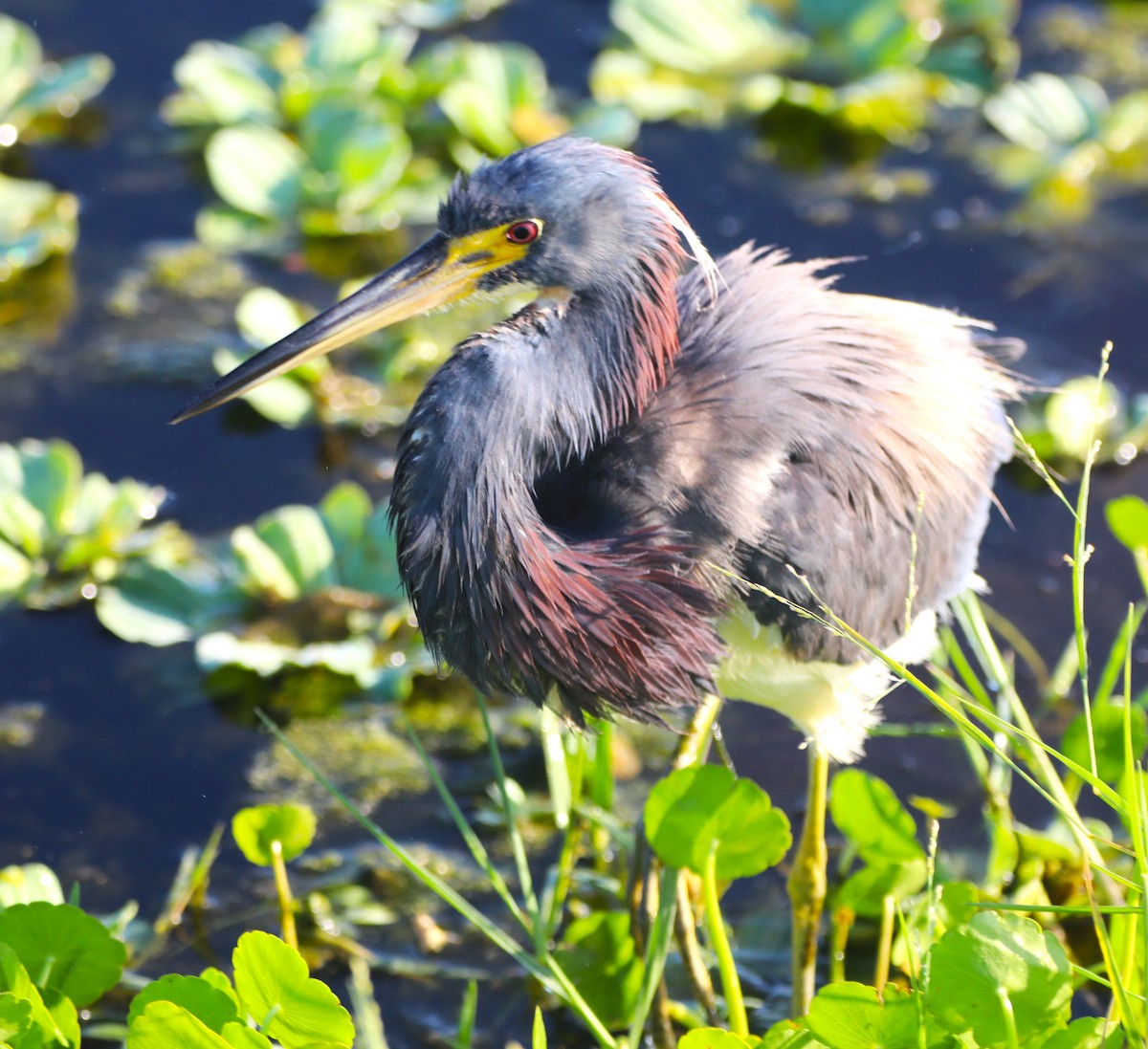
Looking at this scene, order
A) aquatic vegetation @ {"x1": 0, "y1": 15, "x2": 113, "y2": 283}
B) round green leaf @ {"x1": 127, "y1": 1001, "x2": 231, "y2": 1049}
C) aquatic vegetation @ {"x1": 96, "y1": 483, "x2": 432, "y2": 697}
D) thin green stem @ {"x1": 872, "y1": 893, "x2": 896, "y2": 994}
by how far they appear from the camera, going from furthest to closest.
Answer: aquatic vegetation @ {"x1": 0, "y1": 15, "x2": 113, "y2": 283} → aquatic vegetation @ {"x1": 96, "y1": 483, "x2": 432, "y2": 697} → thin green stem @ {"x1": 872, "y1": 893, "x2": 896, "y2": 994} → round green leaf @ {"x1": 127, "y1": 1001, "x2": 231, "y2": 1049}

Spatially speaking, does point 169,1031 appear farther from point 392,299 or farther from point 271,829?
point 392,299

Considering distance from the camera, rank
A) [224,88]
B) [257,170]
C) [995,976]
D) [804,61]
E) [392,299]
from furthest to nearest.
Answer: [804,61]
[224,88]
[257,170]
[392,299]
[995,976]

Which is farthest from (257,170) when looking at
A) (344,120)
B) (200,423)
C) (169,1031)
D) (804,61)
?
(169,1031)

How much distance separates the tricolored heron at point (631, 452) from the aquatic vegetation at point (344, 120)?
78.0 inches

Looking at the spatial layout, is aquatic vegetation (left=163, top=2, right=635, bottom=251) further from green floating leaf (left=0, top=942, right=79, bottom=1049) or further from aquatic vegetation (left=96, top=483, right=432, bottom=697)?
green floating leaf (left=0, top=942, right=79, bottom=1049)

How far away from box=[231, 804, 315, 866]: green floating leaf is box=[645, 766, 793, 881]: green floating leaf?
625 millimetres

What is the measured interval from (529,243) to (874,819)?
49.1 inches

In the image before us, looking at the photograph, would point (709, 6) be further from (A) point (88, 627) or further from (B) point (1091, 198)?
(A) point (88, 627)

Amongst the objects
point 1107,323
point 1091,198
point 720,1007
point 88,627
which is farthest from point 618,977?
point 1091,198

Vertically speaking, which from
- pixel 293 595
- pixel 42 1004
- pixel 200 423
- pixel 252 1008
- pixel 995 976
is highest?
pixel 995 976

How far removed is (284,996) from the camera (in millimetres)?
2219

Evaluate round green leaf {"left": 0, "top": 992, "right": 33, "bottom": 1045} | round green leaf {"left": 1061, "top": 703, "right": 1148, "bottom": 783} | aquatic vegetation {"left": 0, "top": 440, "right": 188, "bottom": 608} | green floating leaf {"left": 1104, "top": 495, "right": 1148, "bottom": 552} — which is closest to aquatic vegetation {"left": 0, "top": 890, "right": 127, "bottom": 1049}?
round green leaf {"left": 0, "top": 992, "right": 33, "bottom": 1045}

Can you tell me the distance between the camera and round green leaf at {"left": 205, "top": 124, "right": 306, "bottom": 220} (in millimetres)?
4602

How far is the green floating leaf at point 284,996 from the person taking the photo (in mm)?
2174
